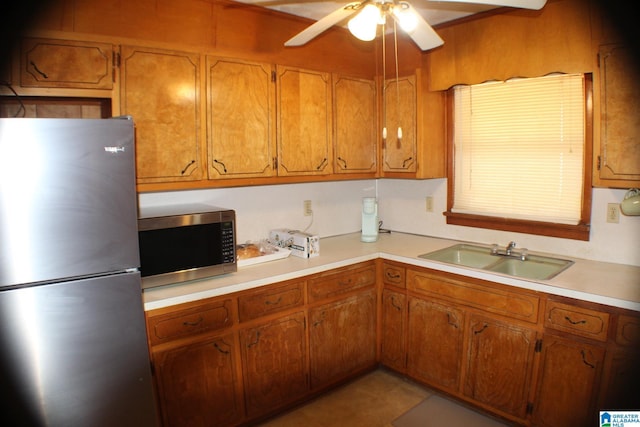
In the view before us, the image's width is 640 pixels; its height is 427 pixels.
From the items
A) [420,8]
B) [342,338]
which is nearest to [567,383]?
[342,338]

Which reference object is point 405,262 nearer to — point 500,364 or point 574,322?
point 500,364

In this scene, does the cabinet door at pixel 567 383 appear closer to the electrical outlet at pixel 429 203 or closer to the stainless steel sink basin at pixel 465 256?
the stainless steel sink basin at pixel 465 256

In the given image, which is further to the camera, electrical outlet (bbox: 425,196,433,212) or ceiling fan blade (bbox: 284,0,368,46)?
electrical outlet (bbox: 425,196,433,212)

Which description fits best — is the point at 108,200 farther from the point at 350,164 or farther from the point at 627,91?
the point at 627,91

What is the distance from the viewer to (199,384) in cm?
209

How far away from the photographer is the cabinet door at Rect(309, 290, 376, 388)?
258 centimetres

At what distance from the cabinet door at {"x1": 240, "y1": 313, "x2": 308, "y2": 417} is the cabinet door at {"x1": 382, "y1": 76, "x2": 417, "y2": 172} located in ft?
4.39

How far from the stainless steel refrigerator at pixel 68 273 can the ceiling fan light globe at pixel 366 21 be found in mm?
975

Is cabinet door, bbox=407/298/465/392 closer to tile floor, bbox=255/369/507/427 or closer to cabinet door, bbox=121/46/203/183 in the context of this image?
tile floor, bbox=255/369/507/427

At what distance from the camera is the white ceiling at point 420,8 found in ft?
7.86

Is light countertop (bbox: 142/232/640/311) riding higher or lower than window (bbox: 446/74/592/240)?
lower

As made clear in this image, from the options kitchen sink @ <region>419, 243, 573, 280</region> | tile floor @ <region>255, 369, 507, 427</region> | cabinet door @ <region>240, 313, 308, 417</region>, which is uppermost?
kitchen sink @ <region>419, 243, 573, 280</region>

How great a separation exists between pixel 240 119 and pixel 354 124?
93 cm

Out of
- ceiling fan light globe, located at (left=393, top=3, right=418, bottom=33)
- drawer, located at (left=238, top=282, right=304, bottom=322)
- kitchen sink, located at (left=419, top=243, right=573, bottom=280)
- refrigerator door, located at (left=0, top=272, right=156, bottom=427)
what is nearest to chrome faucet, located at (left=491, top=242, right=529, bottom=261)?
kitchen sink, located at (left=419, top=243, right=573, bottom=280)
